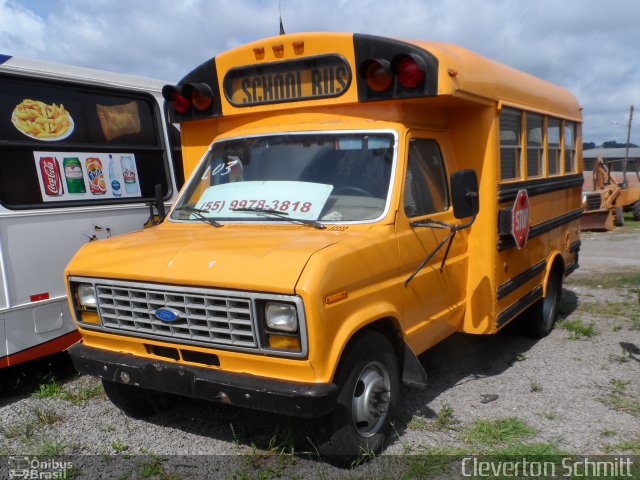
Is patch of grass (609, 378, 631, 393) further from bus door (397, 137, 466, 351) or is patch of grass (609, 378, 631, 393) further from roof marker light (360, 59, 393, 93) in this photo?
roof marker light (360, 59, 393, 93)

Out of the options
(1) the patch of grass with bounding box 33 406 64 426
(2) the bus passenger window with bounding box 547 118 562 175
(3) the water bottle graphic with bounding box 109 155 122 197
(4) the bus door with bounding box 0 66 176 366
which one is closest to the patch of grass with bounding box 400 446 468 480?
(1) the patch of grass with bounding box 33 406 64 426

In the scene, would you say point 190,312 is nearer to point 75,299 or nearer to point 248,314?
point 248,314

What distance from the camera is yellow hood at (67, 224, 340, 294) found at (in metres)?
3.21

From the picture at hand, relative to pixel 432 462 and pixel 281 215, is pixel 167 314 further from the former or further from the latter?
pixel 432 462

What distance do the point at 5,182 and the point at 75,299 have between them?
150cm

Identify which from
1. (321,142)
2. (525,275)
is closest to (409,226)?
(321,142)

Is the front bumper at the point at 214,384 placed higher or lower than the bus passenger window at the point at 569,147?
lower

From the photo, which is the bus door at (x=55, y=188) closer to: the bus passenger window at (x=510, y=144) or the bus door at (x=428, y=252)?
the bus door at (x=428, y=252)

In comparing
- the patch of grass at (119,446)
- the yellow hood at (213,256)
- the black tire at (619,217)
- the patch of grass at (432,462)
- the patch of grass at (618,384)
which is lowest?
the black tire at (619,217)

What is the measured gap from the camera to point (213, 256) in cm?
342

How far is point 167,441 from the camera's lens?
417 cm

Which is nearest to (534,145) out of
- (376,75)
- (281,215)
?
(376,75)

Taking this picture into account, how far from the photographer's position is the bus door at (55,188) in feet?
15.7

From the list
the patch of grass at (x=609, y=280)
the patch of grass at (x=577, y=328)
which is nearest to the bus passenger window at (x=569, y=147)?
the patch of grass at (x=577, y=328)
